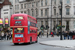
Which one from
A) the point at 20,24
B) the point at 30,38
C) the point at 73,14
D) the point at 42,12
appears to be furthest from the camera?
the point at 42,12

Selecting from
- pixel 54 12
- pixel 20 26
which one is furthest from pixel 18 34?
pixel 54 12

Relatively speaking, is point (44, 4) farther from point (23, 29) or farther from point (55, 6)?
point (23, 29)

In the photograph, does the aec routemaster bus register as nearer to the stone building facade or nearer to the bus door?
the bus door

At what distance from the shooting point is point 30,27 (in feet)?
80.3

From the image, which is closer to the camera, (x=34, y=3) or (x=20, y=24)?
(x=20, y=24)

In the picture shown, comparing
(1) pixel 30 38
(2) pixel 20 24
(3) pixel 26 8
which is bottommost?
(1) pixel 30 38

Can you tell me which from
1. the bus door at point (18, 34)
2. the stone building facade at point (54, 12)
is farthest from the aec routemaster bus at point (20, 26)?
the stone building facade at point (54, 12)

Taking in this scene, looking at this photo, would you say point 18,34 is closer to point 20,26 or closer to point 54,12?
point 20,26

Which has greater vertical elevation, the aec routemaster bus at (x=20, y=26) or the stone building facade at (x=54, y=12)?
the stone building facade at (x=54, y=12)

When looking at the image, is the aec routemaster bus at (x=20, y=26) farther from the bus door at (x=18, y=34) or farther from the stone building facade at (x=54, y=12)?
the stone building facade at (x=54, y=12)

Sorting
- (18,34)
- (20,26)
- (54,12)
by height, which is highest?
(54,12)

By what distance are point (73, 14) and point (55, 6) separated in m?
6.22

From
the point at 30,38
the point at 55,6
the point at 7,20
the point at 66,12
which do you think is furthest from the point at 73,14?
the point at 30,38

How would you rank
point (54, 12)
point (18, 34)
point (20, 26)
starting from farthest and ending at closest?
→ point (54, 12)
point (18, 34)
point (20, 26)
